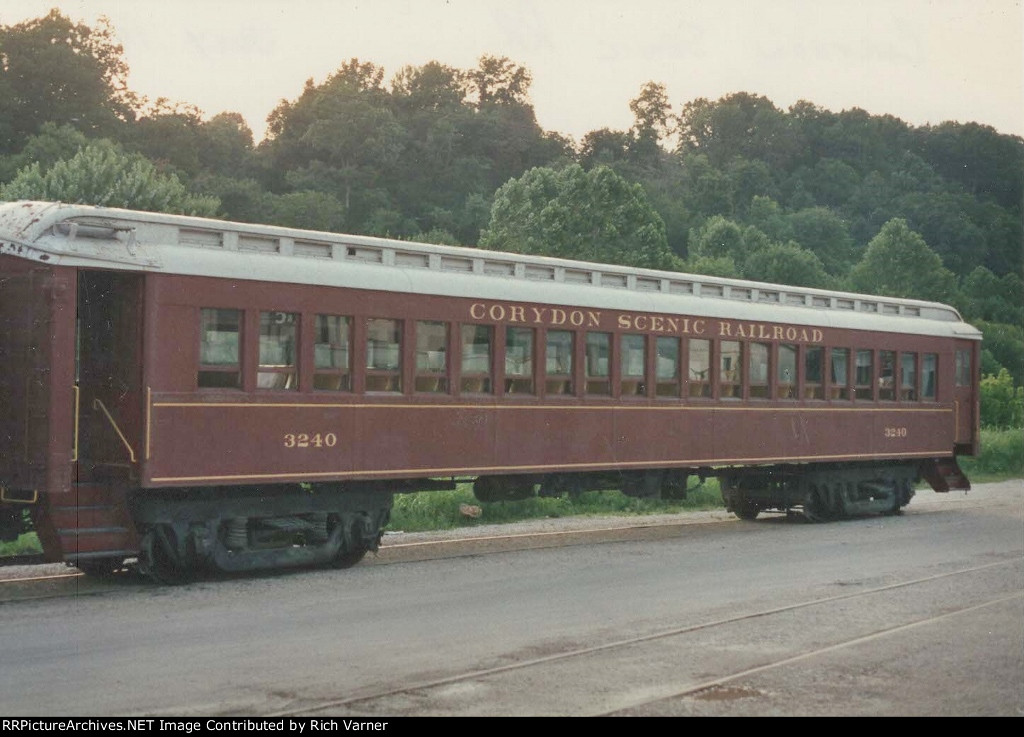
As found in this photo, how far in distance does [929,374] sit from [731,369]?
5.61m

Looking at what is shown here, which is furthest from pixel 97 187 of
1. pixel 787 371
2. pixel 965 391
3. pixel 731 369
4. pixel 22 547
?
pixel 22 547

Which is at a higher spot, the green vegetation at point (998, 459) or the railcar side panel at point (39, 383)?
the railcar side panel at point (39, 383)

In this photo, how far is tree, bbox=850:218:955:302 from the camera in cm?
8856

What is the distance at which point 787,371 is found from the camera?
65.4 feet

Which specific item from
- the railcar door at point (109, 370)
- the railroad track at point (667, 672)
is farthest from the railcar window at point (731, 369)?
the railcar door at point (109, 370)

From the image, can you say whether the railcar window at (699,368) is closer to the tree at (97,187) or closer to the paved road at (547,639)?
the paved road at (547,639)

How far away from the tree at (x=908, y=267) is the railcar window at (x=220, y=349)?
78.9 m

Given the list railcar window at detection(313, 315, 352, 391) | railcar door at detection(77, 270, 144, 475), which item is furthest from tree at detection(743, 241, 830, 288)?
railcar door at detection(77, 270, 144, 475)

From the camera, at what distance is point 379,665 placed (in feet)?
29.0

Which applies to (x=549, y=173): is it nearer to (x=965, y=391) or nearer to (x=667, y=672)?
(x=965, y=391)

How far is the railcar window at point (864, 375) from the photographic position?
69.8ft

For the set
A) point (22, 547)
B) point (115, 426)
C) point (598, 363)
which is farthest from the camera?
point (598, 363)

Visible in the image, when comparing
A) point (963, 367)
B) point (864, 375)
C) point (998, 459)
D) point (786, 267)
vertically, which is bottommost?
point (998, 459)
